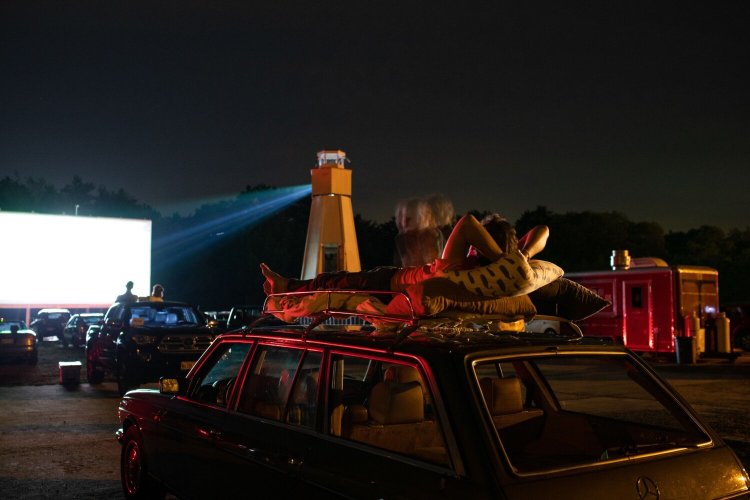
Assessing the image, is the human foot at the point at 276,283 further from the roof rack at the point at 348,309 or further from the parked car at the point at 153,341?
the parked car at the point at 153,341

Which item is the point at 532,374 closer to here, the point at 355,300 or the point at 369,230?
the point at 355,300

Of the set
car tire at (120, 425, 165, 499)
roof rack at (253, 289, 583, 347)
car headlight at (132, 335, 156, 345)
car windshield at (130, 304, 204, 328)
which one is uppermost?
roof rack at (253, 289, 583, 347)

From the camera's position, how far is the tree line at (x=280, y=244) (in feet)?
151

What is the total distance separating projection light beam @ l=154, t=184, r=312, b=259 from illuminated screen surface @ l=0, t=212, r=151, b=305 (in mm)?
19573

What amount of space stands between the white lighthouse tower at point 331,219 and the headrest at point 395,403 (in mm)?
18382

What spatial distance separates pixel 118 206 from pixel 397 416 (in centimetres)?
6977

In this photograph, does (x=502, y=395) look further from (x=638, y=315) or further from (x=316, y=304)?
(x=638, y=315)

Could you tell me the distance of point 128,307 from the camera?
1352 centimetres

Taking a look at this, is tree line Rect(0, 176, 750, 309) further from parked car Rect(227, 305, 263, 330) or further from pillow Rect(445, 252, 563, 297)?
pillow Rect(445, 252, 563, 297)

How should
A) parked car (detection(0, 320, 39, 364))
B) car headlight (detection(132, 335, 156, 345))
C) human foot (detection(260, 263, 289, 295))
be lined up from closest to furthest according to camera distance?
human foot (detection(260, 263, 289, 295)) → car headlight (detection(132, 335, 156, 345)) → parked car (detection(0, 320, 39, 364))

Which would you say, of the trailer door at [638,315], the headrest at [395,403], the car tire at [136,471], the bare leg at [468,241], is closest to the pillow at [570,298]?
the bare leg at [468,241]

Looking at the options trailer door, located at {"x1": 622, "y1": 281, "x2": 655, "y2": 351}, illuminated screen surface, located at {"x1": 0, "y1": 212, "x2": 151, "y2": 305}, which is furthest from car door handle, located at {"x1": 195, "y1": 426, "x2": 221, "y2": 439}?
illuminated screen surface, located at {"x1": 0, "y1": 212, "x2": 151, "y2": 305}

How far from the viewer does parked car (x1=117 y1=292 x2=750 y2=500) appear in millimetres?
2895

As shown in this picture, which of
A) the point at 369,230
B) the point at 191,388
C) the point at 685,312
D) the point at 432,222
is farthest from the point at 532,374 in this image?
the point at 369,230
